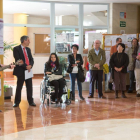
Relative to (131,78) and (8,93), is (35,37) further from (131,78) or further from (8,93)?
(131,78)

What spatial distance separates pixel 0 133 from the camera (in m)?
4.59

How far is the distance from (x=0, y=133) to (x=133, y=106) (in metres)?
3.39

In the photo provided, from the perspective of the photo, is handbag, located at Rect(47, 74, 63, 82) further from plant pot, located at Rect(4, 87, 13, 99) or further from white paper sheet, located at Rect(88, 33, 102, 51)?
white paper sheet, located at Rect(88, 33, 102, 51)

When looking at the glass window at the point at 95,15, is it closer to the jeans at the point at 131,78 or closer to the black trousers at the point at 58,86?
the jeans at the point at 131,78

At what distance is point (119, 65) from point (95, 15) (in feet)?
8.18

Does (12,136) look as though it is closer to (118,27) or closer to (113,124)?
(113,124)

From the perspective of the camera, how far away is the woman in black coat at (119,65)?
806cm

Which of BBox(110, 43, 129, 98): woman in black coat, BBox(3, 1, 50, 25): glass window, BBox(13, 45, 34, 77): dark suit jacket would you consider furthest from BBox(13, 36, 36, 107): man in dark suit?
BBox(3, 1, 50, 25): glass window

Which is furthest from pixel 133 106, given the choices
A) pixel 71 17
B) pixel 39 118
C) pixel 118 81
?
pixel 71 17

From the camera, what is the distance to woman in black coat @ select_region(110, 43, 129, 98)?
8.06 m

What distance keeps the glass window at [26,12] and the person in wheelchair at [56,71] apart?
8.86ft

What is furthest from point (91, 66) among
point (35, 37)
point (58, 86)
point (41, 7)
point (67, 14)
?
point (35, 37)

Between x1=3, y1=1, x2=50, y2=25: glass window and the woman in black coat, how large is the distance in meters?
2.66

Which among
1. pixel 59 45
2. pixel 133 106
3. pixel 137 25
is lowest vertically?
pixel 133 106
